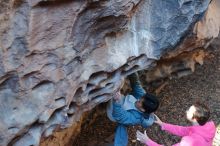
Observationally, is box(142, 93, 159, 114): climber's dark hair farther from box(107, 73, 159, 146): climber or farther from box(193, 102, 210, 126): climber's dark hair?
box(193, 102, 210, 126): climber's dark hair

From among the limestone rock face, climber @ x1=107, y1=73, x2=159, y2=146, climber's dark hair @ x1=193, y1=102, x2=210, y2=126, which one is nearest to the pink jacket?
climber's dark hair @ x1=193, y1=102, x2=210, y2=126

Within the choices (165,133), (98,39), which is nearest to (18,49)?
(98,39)

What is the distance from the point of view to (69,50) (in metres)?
2.40

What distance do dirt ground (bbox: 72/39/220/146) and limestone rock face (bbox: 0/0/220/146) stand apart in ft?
4.13

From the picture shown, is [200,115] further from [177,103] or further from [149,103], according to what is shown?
[177,103]

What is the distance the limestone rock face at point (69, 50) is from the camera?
2.13m

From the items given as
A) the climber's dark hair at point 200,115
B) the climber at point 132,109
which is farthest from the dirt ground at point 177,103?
the climber's dark hair at point 200,115

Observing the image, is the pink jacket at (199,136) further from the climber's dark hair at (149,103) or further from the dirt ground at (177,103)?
the dirt ground at (177,103)

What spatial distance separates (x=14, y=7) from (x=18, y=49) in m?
0.21

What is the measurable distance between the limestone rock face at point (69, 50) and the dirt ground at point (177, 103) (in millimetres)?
1259

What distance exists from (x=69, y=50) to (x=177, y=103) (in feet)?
8.49

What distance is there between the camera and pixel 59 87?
243 cm

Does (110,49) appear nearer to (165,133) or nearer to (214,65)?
(165,133)

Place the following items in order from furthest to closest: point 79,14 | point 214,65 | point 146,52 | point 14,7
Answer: point 214,65 < point 146,52 < point 79,14 < point 14,7
